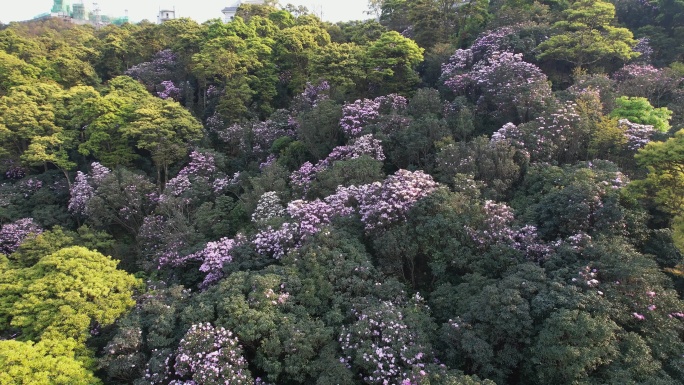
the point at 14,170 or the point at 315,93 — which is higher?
the point at 315,93

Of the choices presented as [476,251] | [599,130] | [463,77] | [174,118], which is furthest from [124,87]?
[599,130]

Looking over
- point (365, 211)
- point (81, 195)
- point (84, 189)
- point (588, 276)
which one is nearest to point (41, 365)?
point (365, 211)

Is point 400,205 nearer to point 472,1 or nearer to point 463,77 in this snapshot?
point 463,77

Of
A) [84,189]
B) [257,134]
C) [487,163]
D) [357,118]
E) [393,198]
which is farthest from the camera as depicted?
[257,134]

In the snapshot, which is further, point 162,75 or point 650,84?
point 162,75

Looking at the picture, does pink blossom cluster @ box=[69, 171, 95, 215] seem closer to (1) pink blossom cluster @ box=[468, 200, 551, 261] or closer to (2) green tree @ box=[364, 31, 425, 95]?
(2) green tree @ box=[364, 31, 425, 95]

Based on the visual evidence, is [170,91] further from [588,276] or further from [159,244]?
[588,276]

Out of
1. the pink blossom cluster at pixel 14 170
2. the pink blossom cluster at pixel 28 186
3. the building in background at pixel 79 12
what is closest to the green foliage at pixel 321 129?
the pink blossom cluster at pixel 28 186
